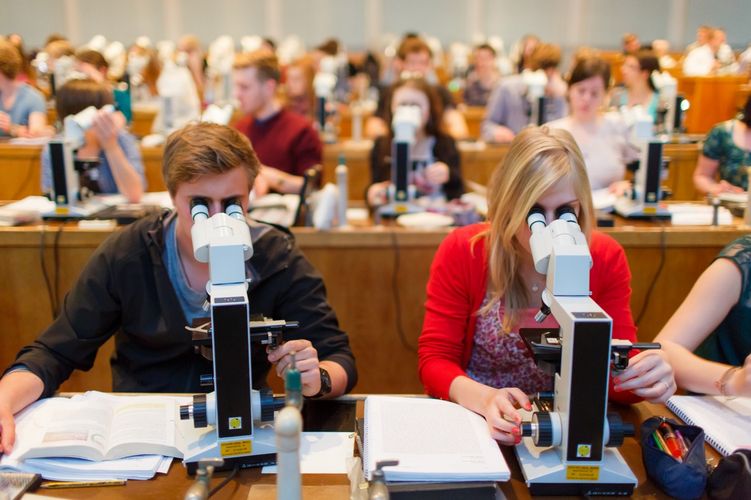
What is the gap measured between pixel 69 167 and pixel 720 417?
2325mm

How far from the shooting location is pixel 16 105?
15.1 ft

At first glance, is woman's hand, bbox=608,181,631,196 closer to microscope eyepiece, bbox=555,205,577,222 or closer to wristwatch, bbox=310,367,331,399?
microscope eyepiece, bbox=555,205,577,222

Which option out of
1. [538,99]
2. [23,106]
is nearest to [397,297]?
[538,99]

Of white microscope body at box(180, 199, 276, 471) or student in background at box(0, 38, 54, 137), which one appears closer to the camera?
white microscope body at box(180, 199, 276, 471)

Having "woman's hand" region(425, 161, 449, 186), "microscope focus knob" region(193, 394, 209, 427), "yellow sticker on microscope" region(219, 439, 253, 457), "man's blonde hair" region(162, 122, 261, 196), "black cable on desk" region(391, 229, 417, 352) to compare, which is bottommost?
"black cable on desk" region(391, 229, 417, 352)

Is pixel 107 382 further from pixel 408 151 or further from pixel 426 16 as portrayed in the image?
pixel 426 16

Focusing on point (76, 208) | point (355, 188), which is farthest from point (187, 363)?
point (355, 188)

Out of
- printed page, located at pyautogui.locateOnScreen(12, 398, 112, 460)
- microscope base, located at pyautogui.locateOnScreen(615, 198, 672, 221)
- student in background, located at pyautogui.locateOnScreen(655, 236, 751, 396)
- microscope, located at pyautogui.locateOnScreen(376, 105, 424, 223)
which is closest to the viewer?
printed page, located at pyautogui.locateOnScreen(12, 398, 112, 460)

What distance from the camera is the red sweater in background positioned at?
382cm

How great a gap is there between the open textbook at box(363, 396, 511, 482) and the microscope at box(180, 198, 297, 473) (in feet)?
0.60

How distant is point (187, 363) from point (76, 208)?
1377mm

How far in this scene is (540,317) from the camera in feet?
4.18

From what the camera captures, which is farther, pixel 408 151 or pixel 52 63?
pixel 52 63

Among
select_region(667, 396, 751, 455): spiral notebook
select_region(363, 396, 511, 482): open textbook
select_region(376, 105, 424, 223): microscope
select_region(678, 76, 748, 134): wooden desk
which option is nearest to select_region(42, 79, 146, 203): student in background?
select_region(376, 105, 424, 223): microscope
